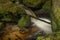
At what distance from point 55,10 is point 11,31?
91 centimetres

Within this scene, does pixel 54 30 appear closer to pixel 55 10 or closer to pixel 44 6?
pixel 55 10

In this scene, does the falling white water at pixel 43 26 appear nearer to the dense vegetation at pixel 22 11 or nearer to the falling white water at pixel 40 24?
the falling white water at pixel 40 24

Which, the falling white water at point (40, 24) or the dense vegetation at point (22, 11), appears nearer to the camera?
the dense vegetation at point (22, 11)

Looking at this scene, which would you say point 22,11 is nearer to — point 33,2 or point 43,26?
point 33,2

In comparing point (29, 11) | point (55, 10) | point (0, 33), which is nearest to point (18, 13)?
point (29, 11)

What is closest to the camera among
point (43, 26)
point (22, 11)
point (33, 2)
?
point (43, 26)

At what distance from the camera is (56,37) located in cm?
292

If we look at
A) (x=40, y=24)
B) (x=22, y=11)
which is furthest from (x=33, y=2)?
(x=40, y=24)

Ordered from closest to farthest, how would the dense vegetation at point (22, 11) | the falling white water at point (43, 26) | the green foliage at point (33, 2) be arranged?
the dense vegetation at point (22, 11), the falling white water at point (43, 26), the green foliage at point (33, 2)

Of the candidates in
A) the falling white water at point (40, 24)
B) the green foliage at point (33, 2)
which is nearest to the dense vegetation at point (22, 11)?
the green foliage at point (33, 2)

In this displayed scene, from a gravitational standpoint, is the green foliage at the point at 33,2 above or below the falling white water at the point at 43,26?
above

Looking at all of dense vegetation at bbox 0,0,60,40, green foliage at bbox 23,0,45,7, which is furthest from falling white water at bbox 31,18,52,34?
green foliage at bbox 23,0,45,7

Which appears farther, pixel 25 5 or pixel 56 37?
pixel 25 5

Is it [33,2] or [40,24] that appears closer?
[40,24]
